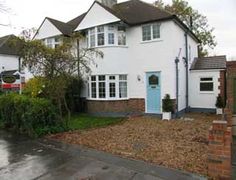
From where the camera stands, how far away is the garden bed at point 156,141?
678 centimetres

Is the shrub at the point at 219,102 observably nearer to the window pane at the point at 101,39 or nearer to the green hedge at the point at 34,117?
the window pane at the point at 101,39

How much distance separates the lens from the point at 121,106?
1565 centimetres

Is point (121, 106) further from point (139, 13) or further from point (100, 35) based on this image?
point (139, 13)

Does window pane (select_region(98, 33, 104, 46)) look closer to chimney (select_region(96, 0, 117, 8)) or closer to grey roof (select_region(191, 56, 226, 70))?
chimney (select_region(96, 0, 117, 8))

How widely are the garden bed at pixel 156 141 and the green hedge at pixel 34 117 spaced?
66 centimetres

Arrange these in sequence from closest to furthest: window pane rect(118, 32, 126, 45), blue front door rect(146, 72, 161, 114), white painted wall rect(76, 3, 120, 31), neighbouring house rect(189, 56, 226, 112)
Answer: blue front door rect(146, 72, 161, 114)
white painted wall rect(76, 3, 120, 31)
window pane rect(118, 32, 126, 45)
neighbouring house rect(189, 56, 226, 112)

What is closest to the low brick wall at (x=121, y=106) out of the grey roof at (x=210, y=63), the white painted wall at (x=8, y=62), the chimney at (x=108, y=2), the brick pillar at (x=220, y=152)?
the grey roof at (x=210, y=63)

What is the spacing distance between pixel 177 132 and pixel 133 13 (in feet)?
30.9

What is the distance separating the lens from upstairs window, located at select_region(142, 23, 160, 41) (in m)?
14.7

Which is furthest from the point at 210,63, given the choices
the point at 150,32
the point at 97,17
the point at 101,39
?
the point at 97,17

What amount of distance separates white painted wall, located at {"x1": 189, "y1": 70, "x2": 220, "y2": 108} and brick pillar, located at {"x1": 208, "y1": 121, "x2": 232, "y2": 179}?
38.8ft

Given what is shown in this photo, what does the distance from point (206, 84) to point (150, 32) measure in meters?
5.39

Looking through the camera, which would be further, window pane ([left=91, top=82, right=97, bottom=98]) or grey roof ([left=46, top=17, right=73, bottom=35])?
grey roof ([left=46, top=17, right=73, bottom=35])

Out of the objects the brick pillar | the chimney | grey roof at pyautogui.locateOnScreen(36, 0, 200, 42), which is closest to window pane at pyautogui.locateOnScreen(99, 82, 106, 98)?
grey roof at pyautogui.locateOnScreen(36, 0, 200, 42)
